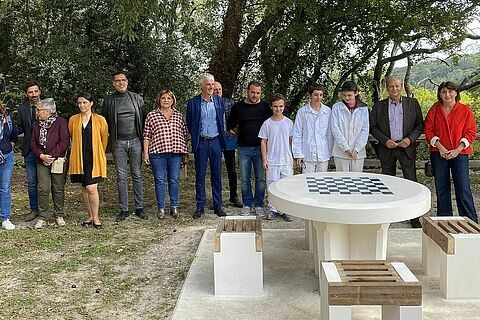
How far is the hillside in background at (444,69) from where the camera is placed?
9977 millimetres

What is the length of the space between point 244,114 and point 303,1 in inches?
106

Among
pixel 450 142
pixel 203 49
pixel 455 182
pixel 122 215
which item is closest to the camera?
pixel 450 142

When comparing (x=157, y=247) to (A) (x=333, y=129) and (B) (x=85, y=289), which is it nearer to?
(B) (x=85, y=289)

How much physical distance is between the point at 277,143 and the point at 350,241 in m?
1.98

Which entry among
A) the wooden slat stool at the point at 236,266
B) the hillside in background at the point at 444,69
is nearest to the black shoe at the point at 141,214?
the wooden slat stool at the point at 236,266

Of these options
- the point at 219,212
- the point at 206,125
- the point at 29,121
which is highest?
the point at 29,121

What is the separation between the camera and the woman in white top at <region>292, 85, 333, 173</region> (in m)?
5.59

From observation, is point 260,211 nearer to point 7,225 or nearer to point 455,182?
point 455,182

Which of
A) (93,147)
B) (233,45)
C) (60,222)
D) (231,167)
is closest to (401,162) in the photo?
(231,167)

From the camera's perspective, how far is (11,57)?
34.4 feet

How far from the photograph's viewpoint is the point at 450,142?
5316mm

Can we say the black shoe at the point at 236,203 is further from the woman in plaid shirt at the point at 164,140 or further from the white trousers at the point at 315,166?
the white trousers at the point at 315,166

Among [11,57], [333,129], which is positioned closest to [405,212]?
[333,129]

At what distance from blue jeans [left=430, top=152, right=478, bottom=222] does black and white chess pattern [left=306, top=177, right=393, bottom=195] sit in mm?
1294
